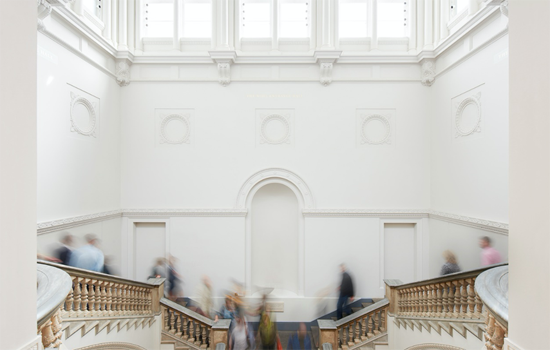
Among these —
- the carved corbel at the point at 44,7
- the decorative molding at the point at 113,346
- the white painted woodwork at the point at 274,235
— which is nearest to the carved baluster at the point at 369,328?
the white painted woodwork at the point at 274,235

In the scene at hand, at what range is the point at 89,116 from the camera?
773cm

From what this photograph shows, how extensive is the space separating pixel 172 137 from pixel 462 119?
26.6ft

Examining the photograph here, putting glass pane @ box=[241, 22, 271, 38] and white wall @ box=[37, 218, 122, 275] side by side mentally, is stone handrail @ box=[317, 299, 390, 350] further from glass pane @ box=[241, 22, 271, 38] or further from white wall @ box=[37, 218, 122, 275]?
glass pane @ box=[241, 22, 271, 38]

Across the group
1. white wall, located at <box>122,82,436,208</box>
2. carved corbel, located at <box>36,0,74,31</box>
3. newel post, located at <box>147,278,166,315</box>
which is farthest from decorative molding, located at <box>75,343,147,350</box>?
carved corbel, located at <box>36,0,74,31</box>

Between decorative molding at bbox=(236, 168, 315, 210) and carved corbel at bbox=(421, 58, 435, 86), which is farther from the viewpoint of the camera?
decorative molding at bbox=(236, 168, 315, 210)

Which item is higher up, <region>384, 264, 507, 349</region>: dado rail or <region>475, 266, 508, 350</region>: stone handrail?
<region>475, 266, 508, 350</region>: stone handrail

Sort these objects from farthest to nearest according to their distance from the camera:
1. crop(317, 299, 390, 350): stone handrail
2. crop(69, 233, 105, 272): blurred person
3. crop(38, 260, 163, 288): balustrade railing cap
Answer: crop(317, 299, 390, 350): stone handrail → crop(69, 233, 105, 272): blurred person → crop(38, 260, 163, 288): balustrade railing cap

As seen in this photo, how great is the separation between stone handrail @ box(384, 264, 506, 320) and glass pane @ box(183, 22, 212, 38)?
8.75 m

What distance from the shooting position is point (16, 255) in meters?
1.73

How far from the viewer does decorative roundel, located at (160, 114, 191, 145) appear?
9.17m

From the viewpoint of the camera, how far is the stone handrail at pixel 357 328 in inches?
246

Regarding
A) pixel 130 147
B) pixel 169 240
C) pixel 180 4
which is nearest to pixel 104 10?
pixel 180 4

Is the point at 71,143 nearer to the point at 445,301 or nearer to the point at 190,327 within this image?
the point at 190,327

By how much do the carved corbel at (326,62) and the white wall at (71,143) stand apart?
20.1 feet
